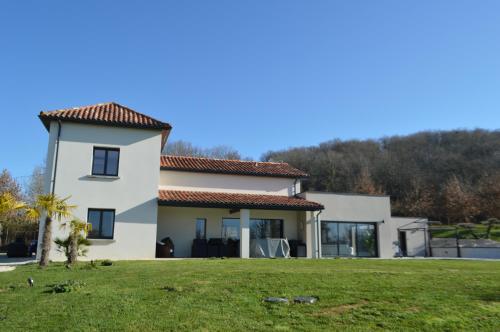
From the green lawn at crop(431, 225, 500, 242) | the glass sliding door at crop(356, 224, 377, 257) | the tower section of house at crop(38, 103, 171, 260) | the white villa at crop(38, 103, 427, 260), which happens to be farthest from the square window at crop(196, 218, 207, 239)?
the green lawn at crop(431, 225, 500, 242)

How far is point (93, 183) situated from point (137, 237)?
3354 mm

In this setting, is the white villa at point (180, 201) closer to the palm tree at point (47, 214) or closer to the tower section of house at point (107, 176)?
the tower section of house at point (107, 176)

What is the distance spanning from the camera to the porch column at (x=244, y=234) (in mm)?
21438

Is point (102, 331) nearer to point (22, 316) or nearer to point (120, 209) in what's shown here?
point (22, 316)

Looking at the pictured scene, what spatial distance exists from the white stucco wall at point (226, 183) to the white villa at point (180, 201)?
6 cm

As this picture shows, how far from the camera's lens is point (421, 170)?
208 ft

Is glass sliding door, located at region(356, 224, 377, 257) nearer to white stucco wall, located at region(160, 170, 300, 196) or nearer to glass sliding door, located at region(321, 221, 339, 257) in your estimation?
glass sliding door, located at region(321, 221, 339, 257)

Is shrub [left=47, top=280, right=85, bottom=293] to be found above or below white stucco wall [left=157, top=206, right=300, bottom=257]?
below

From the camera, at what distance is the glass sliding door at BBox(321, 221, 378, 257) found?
26.1 metres

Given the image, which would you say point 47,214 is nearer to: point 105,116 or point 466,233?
point 105,116

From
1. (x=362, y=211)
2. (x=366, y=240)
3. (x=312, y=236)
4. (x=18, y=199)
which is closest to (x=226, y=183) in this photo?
(x=312, y=236)

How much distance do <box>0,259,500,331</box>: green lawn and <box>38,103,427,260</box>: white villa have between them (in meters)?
8.89

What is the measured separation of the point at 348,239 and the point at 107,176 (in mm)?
15270

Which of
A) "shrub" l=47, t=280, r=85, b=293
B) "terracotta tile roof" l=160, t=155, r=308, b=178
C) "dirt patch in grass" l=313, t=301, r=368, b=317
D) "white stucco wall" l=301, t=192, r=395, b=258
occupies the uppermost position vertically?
"terracotta tile roof" l=160, t=155, r=308, b=178
